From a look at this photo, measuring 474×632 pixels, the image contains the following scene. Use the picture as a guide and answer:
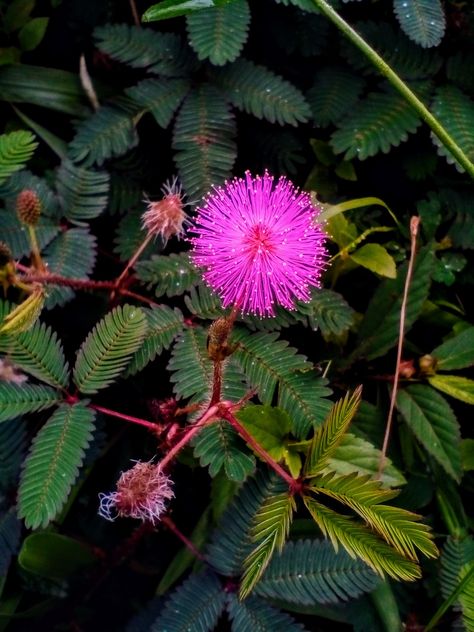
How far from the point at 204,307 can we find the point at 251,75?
0.52m

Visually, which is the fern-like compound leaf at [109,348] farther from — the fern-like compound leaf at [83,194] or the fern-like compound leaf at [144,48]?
the fern-like compound leaf at [144,48]

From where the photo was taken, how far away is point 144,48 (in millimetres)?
1575

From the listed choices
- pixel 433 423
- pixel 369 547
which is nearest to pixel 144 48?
pixel 433 423

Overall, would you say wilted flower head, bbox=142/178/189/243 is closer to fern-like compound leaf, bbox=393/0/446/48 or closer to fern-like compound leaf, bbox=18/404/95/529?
fern-like compound leaf, bbox=18/404/95/529

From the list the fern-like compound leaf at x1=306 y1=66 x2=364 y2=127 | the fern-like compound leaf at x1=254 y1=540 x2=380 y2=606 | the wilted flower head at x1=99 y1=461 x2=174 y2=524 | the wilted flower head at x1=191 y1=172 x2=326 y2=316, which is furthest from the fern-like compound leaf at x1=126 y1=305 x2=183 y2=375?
the fern-like compound leaf at x1=306 y1=66 x2=364 y2=127

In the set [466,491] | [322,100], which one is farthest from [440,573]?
[322,100]

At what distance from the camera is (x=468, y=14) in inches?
63.7

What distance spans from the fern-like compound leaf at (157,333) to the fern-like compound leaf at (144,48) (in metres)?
0.53

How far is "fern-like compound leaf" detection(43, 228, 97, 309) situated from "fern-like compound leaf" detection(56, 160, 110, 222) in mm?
46

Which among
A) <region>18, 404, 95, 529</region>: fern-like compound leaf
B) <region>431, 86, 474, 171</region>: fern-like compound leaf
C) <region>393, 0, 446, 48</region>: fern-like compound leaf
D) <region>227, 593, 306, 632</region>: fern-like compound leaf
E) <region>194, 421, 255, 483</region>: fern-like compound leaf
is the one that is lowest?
<region>227, 593, 306, 632</region>: fern-like compound leaf

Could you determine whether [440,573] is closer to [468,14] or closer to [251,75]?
[251,75]

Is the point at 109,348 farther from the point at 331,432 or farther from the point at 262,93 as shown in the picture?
the point at 262,93

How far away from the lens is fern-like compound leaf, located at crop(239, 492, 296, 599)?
1.13 m

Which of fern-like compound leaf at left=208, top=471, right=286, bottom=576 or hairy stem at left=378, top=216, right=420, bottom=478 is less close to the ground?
hairy stem at left=378, top=216, right=420, bottom=478
